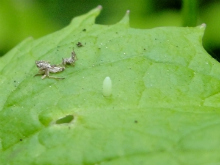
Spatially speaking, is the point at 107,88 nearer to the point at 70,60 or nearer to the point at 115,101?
the point at 115,101

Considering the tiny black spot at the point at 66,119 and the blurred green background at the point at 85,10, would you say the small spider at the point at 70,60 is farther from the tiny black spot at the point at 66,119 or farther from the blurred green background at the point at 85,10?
the blurred green background at the point at 85,10

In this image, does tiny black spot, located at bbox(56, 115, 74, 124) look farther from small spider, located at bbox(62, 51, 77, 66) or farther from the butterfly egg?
small spider, located at bbox(62, 51, 77, 66)

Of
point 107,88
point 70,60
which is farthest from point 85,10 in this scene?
point 107,88

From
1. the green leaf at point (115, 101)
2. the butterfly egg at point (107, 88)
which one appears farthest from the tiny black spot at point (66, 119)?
the butterfly egg at point (107, 88)

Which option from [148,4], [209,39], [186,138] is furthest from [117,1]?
[186,138]

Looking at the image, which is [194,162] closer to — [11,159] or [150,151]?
[150,151]

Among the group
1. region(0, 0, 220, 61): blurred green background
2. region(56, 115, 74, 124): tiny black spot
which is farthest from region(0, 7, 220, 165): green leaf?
region(0, 0, 220, 61): blurred green background

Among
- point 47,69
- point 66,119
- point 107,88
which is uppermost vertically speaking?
point 47,69
